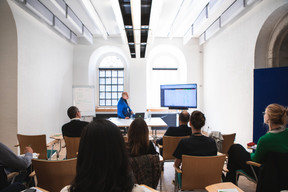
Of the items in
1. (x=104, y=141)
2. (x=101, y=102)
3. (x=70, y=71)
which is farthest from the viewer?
(x=101, y=102)

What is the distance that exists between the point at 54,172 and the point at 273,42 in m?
4.32

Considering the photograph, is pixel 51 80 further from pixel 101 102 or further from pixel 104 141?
pixel 104 141

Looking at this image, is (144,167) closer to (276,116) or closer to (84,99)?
(276,116)

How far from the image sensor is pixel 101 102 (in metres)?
7.77

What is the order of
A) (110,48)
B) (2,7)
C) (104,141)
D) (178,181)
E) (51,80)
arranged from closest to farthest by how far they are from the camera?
(104,141), (178,181), (2,7), (51,80), (110,48)

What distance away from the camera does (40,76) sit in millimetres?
4645

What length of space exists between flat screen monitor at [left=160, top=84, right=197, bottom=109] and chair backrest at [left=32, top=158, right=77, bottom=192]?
4404mm

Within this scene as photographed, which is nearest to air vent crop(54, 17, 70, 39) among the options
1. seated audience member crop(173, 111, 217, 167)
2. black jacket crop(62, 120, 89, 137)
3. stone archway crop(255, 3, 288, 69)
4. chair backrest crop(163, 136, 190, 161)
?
black jacket crop(62, 120, 89, 137)

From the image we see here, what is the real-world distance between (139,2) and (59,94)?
13.7ft

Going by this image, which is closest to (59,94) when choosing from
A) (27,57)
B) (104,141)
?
(27,57)

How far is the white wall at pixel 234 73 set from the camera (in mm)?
3982

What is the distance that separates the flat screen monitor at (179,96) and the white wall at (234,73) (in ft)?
2.74

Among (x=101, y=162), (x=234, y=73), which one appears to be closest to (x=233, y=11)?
(x=234, y=73)

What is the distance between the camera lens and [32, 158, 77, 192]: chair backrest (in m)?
1.62
